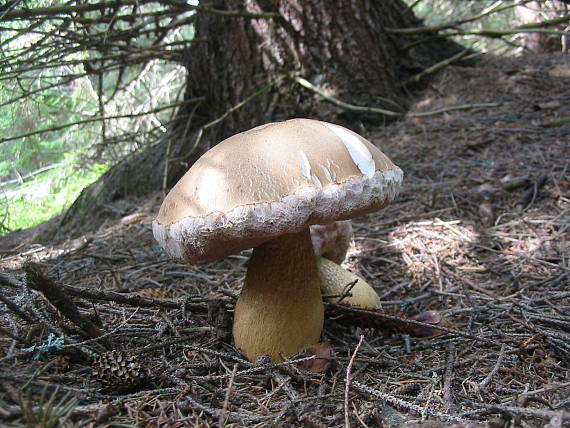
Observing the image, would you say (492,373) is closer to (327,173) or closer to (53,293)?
(327,173)

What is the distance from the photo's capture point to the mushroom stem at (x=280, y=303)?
154 cm

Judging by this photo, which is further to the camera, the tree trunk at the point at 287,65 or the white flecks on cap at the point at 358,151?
the tree trunk at the point at 287,65

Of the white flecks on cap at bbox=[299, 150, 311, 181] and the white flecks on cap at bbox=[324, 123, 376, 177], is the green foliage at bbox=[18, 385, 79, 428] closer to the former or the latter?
the white flecks on cap at bbox=[299, 150, 311, 181]

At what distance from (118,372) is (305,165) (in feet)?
2.64

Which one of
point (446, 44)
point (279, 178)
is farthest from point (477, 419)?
point (446, 44)

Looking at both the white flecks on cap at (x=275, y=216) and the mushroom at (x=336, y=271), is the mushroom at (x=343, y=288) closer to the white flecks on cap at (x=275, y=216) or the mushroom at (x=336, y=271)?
the mushroom at (x=336, y=271)

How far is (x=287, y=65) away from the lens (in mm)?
3496

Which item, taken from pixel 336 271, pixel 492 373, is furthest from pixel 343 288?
pixel 492 373

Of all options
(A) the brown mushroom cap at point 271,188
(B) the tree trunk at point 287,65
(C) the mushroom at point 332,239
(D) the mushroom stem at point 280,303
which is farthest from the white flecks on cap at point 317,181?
(B) the tree trunk at point 287,65

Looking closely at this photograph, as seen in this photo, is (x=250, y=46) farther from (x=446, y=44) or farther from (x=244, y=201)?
(x=244, y=201)

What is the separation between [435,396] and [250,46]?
10.0ft

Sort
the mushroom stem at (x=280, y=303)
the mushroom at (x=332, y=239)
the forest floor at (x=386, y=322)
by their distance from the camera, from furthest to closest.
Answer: the mushroom at (x=332, y=239), the mushroom stem at (x=280, y=303), the forest floor at (x=386, y=322)

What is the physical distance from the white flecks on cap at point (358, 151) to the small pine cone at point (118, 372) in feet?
2.98

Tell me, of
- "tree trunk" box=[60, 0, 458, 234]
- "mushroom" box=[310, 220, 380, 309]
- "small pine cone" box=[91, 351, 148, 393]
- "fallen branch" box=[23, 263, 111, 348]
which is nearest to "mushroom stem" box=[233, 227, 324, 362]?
"mushroom" box=[310, 220, 380, 309]
